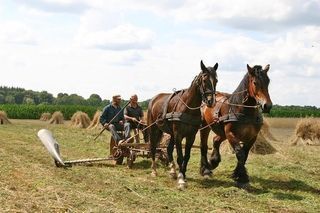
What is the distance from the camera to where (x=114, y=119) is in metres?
13.3

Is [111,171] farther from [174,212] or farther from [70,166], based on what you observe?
[174,212]

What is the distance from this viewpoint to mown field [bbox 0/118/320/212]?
7352mm

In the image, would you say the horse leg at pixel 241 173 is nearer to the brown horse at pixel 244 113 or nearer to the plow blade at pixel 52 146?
the brown horse at pixel 244 113

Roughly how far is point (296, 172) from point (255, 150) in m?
3.89

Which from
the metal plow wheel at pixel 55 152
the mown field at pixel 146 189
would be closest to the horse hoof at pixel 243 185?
the mown field at pixel 146 189

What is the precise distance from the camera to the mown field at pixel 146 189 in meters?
7.35

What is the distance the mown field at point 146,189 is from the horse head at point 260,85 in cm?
166

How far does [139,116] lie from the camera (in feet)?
44.0

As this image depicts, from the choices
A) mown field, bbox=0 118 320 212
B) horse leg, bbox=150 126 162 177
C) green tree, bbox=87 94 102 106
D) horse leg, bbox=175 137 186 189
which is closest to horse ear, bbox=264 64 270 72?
horse leg, bbox=175 137 186 189

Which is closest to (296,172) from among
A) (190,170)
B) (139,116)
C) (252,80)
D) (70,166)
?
(190,170)

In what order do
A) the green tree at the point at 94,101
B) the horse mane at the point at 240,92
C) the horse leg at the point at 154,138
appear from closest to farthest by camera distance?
the horse mane at the point at 240,92 < the horse leg at the point at 154,138 < the green tree at the point at 94,101

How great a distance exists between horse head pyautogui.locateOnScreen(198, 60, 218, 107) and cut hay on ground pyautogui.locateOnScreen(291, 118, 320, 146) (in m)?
11.7

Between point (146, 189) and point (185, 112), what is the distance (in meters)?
1.88

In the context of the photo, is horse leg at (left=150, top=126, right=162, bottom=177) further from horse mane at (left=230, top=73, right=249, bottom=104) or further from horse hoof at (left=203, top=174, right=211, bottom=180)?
horse mane at (left=230, top=73, right=249, bottom=104)
